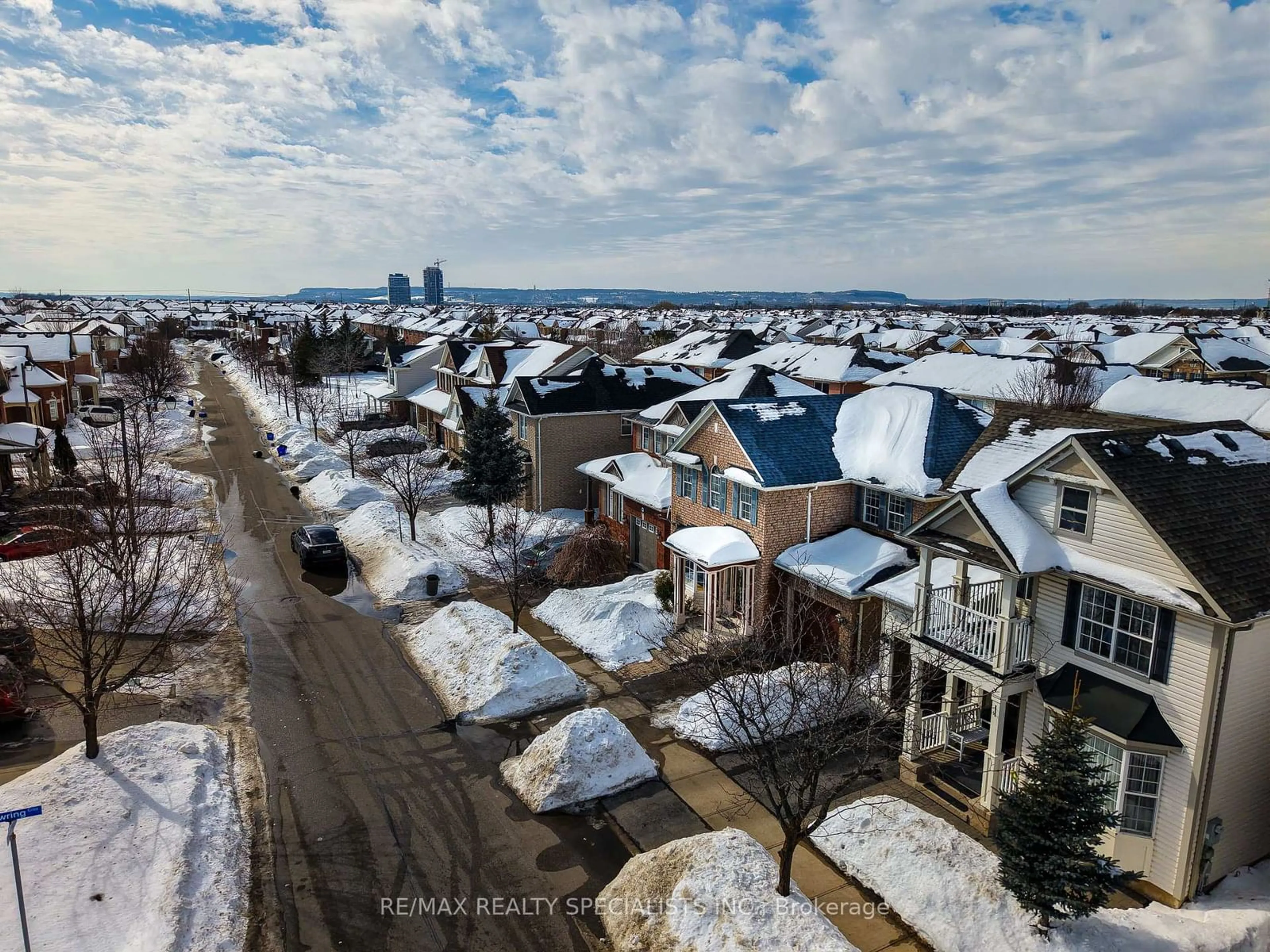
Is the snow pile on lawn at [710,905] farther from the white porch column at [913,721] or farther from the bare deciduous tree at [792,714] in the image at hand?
the white porch column at [913,721]

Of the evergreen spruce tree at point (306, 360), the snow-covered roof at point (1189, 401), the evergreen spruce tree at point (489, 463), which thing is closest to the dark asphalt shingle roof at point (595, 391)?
the evergreen spruce tree at point (489, 463)

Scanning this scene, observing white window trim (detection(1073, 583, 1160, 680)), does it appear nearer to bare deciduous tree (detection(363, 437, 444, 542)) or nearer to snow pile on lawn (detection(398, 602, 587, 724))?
snow pile on lawn (detection(398, 602, 587, 724))

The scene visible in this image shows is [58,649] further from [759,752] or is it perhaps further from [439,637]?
[759,752]

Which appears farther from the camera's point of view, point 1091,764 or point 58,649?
point 58,649

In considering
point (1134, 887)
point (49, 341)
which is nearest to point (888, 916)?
point (1134, 887)

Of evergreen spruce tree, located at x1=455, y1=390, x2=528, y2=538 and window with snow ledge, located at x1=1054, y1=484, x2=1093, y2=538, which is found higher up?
window with snow ledge, located at x1=1054, y1=484, x2=1093, y2=538

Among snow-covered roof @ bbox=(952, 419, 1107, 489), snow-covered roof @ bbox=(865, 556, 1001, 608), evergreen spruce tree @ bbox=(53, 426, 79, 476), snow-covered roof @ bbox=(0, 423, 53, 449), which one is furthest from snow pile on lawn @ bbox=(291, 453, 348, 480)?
snow-covered roof @ bbox=(952, 419, 1107, 489)
